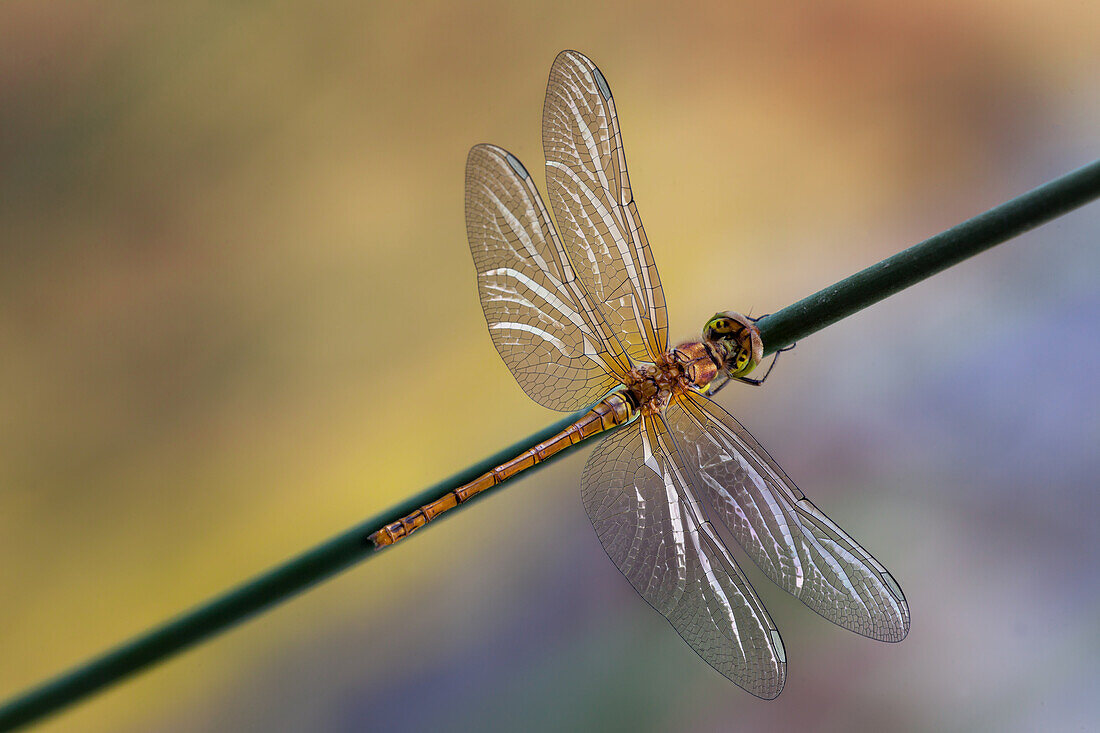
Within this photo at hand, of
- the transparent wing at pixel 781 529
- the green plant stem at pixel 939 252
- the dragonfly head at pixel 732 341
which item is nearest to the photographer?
the green plant stem at pixel 939 252

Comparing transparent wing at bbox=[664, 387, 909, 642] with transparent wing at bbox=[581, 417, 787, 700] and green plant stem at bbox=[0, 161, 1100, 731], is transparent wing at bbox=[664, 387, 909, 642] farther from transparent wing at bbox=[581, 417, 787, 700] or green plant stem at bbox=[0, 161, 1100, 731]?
green plant stem at bbox=[0, 161, 1100, 731]

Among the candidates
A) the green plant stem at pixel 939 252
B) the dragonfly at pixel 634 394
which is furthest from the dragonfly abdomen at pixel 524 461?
the green plant stem at pixel 939 252

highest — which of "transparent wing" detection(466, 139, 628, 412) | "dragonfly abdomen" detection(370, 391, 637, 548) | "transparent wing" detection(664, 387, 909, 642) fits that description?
"transparent wing" detection(466, 139, 628, 412)

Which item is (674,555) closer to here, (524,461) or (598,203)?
(524,461)

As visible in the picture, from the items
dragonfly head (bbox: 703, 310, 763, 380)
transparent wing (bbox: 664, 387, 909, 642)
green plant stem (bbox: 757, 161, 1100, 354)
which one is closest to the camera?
green plant stem (bbox: 757, 161, 1100, 354)

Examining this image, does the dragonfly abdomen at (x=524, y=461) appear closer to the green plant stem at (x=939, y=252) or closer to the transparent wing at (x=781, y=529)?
the transparent wing at (x=781, y=529)

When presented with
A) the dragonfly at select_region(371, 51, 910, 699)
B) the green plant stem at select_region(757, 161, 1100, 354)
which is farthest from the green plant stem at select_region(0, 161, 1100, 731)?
the dragonfly at select_region(371, 51, 910, 699)
